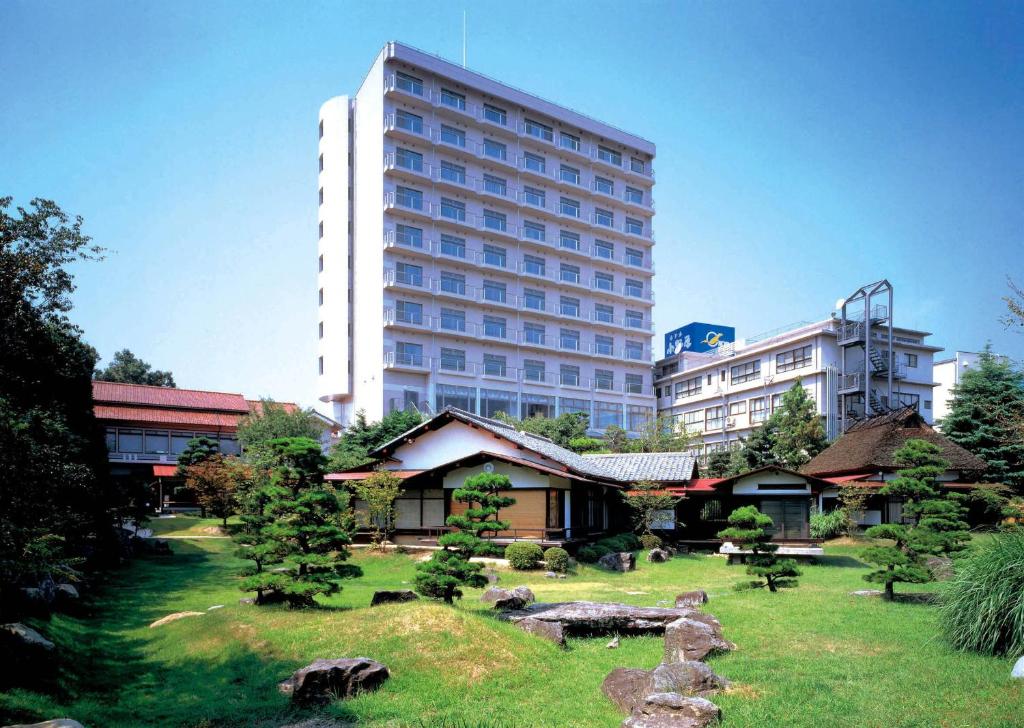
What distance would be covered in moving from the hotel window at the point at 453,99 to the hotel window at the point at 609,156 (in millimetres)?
12019

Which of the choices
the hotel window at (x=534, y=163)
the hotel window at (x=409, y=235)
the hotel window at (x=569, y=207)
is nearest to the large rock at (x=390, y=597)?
the hotel window at (x=409, y=235)

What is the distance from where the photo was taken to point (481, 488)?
1533 cm

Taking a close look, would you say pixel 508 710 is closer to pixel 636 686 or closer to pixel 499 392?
pixel 636 686

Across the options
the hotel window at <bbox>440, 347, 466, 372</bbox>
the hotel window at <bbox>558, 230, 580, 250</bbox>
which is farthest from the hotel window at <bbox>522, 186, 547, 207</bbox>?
the hotel window at <bbox>440, 347, 466, 372</bbox>

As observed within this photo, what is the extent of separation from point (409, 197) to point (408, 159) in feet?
8.26

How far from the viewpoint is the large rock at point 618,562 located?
22.4 metres

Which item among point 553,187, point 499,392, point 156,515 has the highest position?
point 553,187

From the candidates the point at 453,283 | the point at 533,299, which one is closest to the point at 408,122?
the point at 453,283

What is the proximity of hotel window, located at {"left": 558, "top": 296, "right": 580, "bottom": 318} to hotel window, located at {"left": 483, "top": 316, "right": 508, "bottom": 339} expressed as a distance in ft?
16.1

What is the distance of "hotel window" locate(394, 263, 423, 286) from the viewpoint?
1769 inches

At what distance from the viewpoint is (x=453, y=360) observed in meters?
46.5

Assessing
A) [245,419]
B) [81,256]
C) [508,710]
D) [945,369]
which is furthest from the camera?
[945,369]

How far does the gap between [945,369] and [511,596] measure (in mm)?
49916

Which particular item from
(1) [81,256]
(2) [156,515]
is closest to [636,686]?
(1) [81,256]
